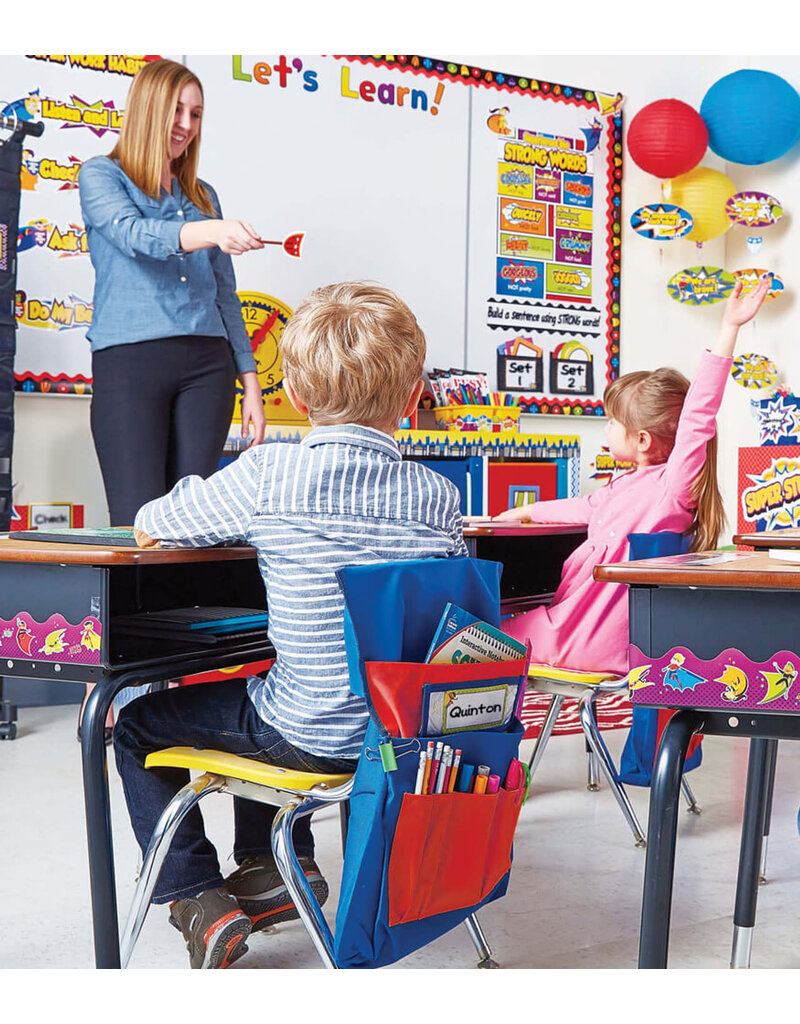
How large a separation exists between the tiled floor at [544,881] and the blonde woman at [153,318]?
0.76m

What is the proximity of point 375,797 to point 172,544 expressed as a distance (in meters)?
0.39

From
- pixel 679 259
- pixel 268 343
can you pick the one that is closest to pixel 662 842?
pixel 268 343

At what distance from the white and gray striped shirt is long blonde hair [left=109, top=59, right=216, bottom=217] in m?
1.51

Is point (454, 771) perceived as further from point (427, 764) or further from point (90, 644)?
point (90, 644)

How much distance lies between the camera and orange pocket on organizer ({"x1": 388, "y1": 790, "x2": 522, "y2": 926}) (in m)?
1.20

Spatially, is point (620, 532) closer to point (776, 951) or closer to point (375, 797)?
point (776, 951)

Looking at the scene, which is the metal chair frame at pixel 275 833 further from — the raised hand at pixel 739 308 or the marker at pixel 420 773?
the raised hand at pixel 739 308

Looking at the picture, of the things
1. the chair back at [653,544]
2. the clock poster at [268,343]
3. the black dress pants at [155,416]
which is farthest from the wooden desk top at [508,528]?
the clock poster at [268,343]

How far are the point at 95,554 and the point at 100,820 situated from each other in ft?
1.05

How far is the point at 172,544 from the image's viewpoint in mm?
1324

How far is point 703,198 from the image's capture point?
15.0ft

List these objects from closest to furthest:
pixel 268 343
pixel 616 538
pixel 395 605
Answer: pixel 395 605
pixel 616 538
pixel 268 343

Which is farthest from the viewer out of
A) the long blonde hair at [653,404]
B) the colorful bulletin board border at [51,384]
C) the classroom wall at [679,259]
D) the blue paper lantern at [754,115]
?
the classroom wall at [679,259]

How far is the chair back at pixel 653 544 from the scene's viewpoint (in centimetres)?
189
